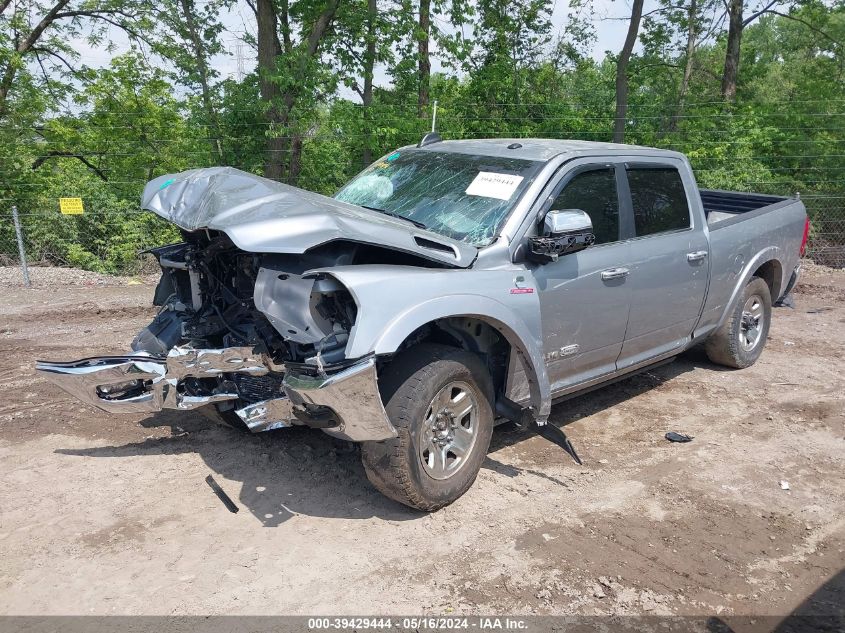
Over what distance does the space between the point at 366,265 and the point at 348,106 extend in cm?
984

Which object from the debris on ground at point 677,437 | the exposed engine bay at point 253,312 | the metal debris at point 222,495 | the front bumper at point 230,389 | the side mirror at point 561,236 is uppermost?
the side mirror at point 561,236

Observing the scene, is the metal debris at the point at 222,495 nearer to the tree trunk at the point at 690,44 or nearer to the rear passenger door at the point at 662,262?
the rear passenger door at the point at 662,262

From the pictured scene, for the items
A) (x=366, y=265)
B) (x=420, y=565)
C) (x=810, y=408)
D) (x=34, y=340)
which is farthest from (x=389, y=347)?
(x=34, y=340)

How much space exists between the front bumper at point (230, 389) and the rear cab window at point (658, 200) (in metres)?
2.67

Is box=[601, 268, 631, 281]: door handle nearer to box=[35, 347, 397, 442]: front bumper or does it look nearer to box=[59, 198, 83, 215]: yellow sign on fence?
box=[35, 347, 397, 442]: front bumper

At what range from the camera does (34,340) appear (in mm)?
7340

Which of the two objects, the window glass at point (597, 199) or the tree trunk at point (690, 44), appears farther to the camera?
the tree trunk at point (690, 44)

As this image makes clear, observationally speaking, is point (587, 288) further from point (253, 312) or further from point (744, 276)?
point (744, 276)

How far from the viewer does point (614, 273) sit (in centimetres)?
470

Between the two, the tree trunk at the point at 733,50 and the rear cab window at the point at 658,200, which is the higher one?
the tree trunk at the point at 733,50

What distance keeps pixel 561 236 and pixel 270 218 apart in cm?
169

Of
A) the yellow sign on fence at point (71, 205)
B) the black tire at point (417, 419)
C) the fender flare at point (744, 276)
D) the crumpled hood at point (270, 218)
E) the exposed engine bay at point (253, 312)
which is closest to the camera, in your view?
the crumpled hood at point (270, 218)

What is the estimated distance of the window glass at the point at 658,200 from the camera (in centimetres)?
506

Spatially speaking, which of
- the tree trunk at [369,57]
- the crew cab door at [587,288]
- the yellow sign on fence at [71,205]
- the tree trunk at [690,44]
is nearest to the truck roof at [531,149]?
the crew cab door at [587,288]
